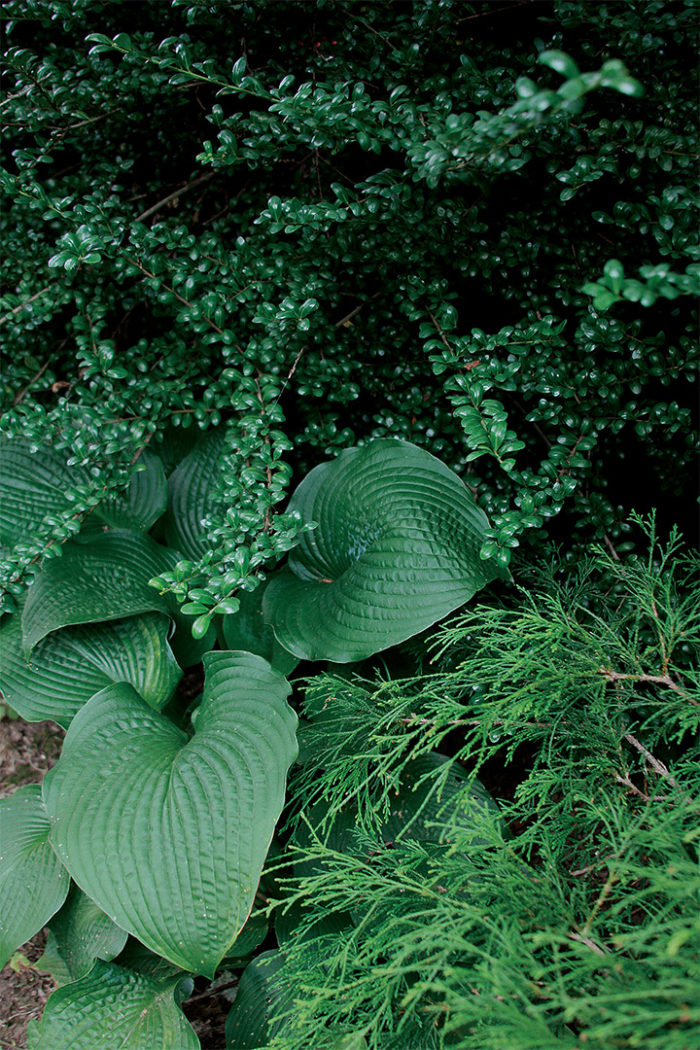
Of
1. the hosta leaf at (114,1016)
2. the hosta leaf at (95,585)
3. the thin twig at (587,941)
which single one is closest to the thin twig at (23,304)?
the hosta leaf at (95,585)

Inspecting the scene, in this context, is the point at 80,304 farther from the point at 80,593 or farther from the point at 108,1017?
the point at 108,1017

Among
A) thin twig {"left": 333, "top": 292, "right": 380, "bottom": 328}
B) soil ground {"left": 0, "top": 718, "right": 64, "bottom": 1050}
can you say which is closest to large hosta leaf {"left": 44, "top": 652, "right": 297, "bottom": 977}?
soil ground {"left": 0, "top": 718, "right": 64, "bottom": 1050}

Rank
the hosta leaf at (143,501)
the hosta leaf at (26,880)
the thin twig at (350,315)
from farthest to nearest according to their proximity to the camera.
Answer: the hosta leaf at (143,501)
the thin twig at (350,315)
the hosta leaf at (26,880)

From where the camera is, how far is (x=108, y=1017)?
1.17 m

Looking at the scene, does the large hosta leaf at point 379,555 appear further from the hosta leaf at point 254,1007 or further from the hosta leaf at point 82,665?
the hosta leaf at point 254,1007

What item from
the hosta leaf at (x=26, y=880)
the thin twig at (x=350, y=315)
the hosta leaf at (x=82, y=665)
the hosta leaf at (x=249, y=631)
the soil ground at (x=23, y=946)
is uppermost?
the thin twig at (x=350, y=315)

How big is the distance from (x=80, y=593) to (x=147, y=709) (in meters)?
0.29

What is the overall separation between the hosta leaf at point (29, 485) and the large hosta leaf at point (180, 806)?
492mm

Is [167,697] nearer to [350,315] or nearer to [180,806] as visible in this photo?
[180,806]

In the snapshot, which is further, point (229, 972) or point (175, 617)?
point (175, 617)

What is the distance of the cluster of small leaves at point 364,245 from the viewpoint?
3.71 ft

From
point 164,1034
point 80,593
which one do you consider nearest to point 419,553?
point 80,593

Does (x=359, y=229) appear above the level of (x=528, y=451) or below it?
above

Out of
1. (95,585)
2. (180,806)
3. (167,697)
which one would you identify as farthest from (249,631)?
(180,806)
